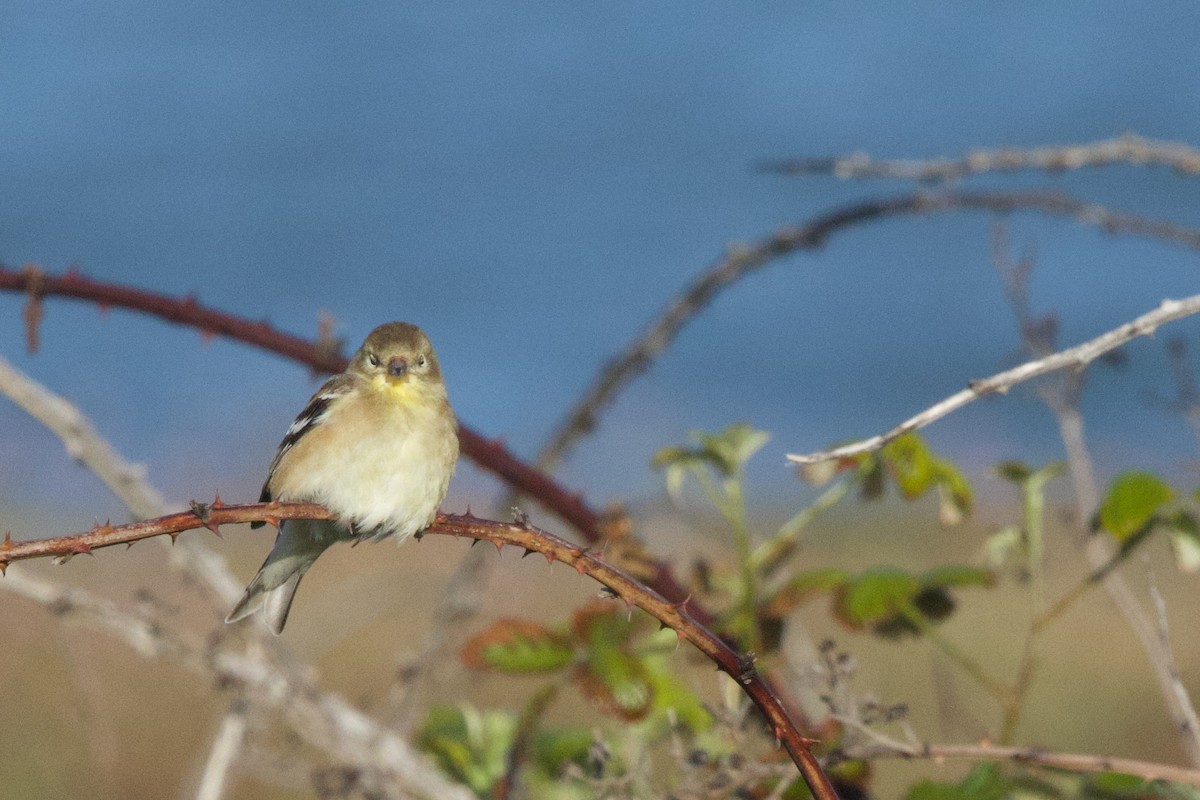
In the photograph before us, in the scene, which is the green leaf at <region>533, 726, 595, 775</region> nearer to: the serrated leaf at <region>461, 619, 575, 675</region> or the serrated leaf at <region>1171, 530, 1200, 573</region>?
the serrated leaf at <region>461, 619, 575, 675</region>

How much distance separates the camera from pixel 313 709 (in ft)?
12.4

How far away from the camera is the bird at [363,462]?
335 cm

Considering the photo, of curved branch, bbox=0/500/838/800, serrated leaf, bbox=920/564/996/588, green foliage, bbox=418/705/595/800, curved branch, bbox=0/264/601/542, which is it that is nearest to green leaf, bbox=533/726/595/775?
green foliage, bbox=418/705/595/800

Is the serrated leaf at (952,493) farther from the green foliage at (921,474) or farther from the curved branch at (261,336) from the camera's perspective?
the curved branch at (261,336)

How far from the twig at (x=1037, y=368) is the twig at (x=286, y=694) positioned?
2.19 meters

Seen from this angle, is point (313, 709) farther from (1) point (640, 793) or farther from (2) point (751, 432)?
(2) point (751, 432)

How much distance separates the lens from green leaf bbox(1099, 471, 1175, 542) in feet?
11.8

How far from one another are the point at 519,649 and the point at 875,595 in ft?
3.69

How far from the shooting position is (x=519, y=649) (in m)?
3.73

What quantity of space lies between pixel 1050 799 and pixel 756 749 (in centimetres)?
120

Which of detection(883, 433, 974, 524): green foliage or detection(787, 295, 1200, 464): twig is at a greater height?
detection(883, 433, 974, 524): green foliage

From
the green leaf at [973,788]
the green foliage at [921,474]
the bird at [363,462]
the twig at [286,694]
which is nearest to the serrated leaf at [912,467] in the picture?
the green foliage at [921,474]

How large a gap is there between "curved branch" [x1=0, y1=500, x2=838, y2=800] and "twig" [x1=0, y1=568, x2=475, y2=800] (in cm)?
178

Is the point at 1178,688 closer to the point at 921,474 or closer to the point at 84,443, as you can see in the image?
the point at 921,474
